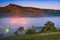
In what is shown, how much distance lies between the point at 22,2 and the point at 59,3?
1.28 ft

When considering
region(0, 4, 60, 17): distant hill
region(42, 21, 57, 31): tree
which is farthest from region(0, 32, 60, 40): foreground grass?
region(0, 4, 60, 17): distant hill

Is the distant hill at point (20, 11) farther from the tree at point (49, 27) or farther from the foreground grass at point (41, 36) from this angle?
the foreground grass at point (41, 36)

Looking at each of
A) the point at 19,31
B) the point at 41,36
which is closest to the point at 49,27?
the point at 41,36

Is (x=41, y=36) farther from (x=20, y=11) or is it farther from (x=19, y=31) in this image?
(x=20, y=11)

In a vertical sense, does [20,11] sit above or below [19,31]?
above

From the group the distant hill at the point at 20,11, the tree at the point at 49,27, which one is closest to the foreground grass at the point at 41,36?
the tree at the point at 49,27

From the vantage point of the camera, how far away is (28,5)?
1.37 meters

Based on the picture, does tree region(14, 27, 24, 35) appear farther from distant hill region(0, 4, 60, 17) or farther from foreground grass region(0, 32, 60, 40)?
distant hill region(0, 4, 60, 17)

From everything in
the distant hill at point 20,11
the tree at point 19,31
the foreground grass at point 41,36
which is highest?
the distant hill at point 20,11

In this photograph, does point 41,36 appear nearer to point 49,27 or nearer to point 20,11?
point 49,27

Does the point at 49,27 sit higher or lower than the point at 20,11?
lower

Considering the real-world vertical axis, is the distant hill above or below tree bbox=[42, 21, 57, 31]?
above

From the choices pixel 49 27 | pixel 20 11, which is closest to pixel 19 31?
pixel 20 11

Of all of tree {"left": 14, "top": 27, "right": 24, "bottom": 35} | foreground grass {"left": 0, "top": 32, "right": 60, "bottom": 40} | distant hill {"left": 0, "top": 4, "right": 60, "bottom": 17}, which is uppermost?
distant hill {"left": 0, "top": 4, "right": 60, "bottom": 17}
